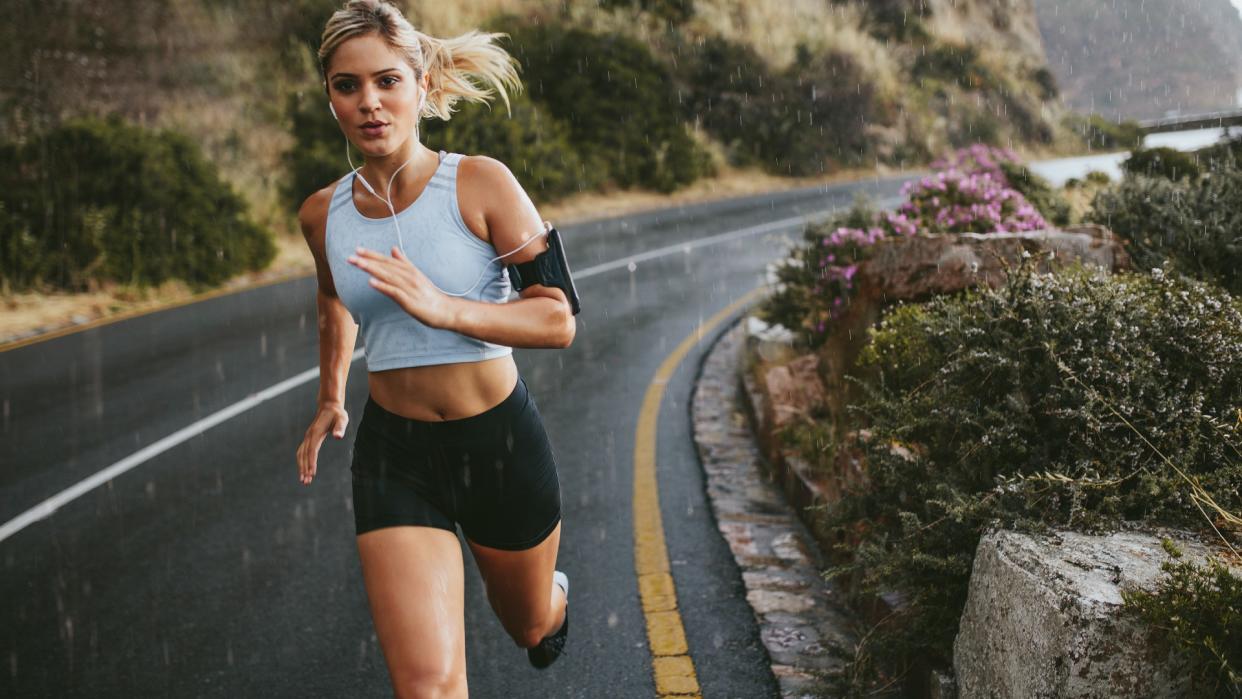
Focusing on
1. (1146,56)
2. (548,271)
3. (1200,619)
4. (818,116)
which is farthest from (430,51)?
(1146,56)

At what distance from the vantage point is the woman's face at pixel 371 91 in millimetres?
2730

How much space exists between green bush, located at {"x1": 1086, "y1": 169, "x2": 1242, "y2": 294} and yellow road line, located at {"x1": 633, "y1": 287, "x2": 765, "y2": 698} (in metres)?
3.28

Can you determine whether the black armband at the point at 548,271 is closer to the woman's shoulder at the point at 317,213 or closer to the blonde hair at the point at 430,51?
the blonde hair at the point at 430,51

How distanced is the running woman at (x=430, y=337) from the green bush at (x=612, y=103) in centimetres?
2239

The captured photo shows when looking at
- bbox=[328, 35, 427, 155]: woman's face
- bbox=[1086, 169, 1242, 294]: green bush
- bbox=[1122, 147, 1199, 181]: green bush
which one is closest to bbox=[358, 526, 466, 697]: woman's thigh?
bbox=[328, 35, 427, 155]: woman's face

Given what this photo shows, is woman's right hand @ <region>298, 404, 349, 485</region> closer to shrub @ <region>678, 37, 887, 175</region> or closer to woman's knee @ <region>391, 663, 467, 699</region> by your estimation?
woman's knee @ <region>391, 663, 467, 699</region>

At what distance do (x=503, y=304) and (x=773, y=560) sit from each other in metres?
2.86

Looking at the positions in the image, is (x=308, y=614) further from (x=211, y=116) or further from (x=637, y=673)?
(x=211, y=116)

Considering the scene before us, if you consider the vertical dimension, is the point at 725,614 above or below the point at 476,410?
below

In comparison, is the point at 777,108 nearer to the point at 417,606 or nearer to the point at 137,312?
the point at 137,312

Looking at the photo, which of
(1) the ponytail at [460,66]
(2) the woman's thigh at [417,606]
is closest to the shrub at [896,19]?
(1) the ponytail at [460,66]

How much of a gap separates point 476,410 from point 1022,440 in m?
1.91

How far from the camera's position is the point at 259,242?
15.7m

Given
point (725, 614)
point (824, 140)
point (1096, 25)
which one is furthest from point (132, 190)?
point (1096, 25)
